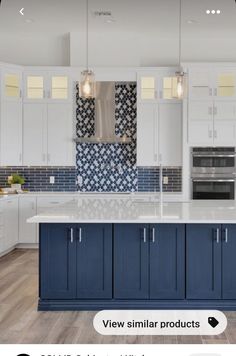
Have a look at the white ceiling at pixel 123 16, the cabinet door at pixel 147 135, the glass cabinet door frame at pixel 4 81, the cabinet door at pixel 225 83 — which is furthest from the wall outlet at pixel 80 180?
the cabinet door at pixel 225 83

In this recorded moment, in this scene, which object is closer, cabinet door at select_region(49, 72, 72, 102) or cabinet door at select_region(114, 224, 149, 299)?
cabinet door at select_region(114, 224, 149, 299)

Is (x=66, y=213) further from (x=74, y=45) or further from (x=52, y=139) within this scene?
(x=74, y=45)

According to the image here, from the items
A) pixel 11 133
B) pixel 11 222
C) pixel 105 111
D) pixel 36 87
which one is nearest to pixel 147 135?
pixel 105 111

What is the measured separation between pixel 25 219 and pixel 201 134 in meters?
3.11

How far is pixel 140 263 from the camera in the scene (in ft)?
14.3

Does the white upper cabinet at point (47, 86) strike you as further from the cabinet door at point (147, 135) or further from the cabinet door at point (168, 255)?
the cabinet door at point (168, 255)

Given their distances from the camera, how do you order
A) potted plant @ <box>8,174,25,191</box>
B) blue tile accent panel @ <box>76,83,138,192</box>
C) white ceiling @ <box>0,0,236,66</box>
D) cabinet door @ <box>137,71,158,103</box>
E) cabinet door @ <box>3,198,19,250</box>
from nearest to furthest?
white ceiling @ <box>0,0,236,66</box> → cabinet door @ <box>3,198,19,250</box> → cabinet door @ <box>137,71,158,103</box> → potted plant @ <box>8,174,25,191</box> → blue tile accent panel @ <box>76,83,138,192</box>

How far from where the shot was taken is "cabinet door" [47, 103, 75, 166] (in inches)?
307

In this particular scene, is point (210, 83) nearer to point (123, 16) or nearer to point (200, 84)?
point (200, 84)

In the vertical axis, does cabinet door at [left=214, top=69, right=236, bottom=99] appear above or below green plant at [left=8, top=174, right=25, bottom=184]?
above

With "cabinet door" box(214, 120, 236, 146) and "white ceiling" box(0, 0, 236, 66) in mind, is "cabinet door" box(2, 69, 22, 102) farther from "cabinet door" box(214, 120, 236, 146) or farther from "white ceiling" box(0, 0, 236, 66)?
"cabinet door" box(214, 120, 236, 146)

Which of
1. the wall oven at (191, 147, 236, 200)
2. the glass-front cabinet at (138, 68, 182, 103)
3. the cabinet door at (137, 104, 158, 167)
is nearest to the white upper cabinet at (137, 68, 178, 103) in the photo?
the glass-front cabinet at (138, 68, 182, 103)

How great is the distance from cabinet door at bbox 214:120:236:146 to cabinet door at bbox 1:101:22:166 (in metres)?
3.15

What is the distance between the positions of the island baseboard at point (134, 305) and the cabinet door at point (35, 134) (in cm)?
381
